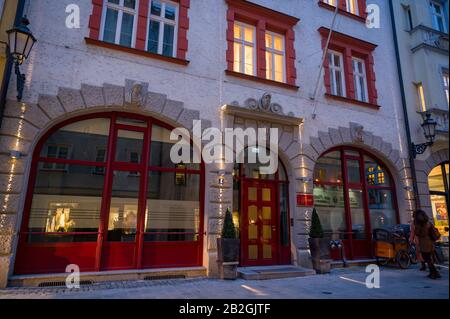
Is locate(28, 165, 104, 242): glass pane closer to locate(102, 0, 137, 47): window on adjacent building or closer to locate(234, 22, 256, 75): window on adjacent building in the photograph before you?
locate(102, 0, 137, 47): window on adjacent building

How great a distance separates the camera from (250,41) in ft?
31.9

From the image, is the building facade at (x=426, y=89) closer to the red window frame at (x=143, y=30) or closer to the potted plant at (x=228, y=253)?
the potted plant at (x=228, y=253)

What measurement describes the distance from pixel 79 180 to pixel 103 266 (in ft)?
6.64

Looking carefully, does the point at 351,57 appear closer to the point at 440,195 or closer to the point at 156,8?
the point at 440,195

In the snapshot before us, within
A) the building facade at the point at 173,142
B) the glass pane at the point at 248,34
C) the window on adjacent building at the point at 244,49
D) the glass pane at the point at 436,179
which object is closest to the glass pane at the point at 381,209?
the building facade at the point at 173,142

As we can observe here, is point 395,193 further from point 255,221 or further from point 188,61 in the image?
point 188,61

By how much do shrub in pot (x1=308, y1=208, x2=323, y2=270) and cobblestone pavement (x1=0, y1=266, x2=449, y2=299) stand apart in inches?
27.7

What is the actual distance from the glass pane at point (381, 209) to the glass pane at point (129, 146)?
313 inches

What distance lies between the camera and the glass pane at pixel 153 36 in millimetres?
8258

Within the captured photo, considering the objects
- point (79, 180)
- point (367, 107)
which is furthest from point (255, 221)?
point (367, 107)

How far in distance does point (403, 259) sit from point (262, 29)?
26.8ft

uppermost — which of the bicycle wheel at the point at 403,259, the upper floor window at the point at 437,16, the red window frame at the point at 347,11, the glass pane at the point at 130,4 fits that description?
the upper floor window at the point at 437,16

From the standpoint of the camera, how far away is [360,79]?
11656 mm

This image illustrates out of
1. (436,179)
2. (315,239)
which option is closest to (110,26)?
(315,239)
